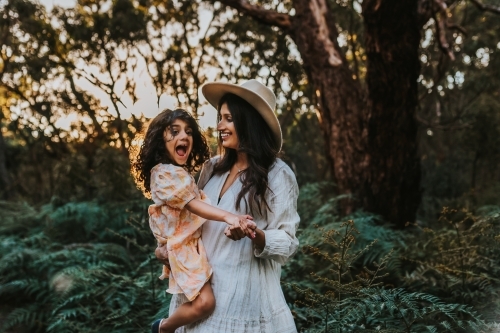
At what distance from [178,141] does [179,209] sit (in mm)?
343

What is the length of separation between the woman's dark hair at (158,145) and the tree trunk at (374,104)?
342cm

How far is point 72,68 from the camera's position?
11250mm

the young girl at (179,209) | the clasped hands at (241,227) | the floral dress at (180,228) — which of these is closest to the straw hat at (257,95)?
the young girl at (179,209)

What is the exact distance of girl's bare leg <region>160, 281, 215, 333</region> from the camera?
8.83 feet

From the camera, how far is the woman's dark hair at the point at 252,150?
2.76 m

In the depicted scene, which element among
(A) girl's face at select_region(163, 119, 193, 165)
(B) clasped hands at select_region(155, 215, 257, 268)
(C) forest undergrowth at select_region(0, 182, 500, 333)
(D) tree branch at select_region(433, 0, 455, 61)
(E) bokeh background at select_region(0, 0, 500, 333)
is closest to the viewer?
(B) clasped hands at select_region(155, 215, 257, 268)

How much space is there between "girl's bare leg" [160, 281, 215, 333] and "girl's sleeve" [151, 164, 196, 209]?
425mm

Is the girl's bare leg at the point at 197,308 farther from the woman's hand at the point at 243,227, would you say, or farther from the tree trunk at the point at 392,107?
Result: the tree trunk at the point at 392,107

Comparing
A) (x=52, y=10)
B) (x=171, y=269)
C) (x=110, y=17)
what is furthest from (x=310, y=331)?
(x=52, y=10)

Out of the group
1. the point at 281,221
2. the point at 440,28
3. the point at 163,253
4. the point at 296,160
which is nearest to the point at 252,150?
the point at 281,221

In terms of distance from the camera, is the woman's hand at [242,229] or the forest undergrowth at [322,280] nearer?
the woman's hand at [242,229]

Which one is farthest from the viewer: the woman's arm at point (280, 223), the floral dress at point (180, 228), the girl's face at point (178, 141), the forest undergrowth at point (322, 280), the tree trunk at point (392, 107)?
the tree trunk at point (392, 107)

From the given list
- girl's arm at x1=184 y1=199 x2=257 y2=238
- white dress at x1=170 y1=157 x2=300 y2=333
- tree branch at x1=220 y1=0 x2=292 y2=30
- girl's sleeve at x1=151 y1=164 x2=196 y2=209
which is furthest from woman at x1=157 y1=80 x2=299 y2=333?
tree branch at x1=220 y1=0 x2=292 y2=30

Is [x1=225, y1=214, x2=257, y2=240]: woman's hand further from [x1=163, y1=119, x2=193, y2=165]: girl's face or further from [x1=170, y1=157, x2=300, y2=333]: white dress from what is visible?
[x1=163, y1=119, x2=193, y2=165]: girl's face
